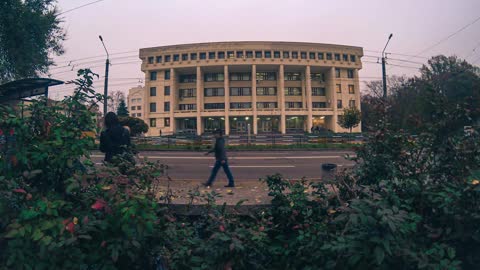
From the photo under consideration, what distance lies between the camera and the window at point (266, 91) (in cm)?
4806

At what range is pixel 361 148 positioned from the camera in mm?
2846

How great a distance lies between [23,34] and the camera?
35.1 feet

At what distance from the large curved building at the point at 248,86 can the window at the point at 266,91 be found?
104 mm

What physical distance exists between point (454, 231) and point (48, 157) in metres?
3.32

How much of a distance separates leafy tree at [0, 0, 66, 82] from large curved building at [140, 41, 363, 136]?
1261 inches

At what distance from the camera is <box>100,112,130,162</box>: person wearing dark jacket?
15.0 ft

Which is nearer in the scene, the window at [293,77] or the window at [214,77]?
the window at [214,77]

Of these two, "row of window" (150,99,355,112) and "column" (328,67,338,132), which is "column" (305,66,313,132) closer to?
"row of window" (150,99,355,112)

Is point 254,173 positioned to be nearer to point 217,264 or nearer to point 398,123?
point 398,123

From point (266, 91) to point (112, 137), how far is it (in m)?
45.3

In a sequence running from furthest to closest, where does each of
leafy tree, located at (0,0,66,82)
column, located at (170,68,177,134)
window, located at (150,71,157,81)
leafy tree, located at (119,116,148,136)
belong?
window, located at (150,71,157,81)
column, located at (170,68,177,134)
leafy tree, located at (119,116,148,136)
leafy tree, located at (0,0,66,82)

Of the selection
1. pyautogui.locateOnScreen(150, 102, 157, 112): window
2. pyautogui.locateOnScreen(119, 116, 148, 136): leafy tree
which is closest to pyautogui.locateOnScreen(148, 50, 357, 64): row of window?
pyautogui.locateOnScreen(150, 102, 157, 112): window

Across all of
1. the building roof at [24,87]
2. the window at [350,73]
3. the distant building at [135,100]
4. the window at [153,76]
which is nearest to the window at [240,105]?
the window at [153,76]

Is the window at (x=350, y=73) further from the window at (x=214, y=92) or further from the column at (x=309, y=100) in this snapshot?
the window at (x=214, y=92)
